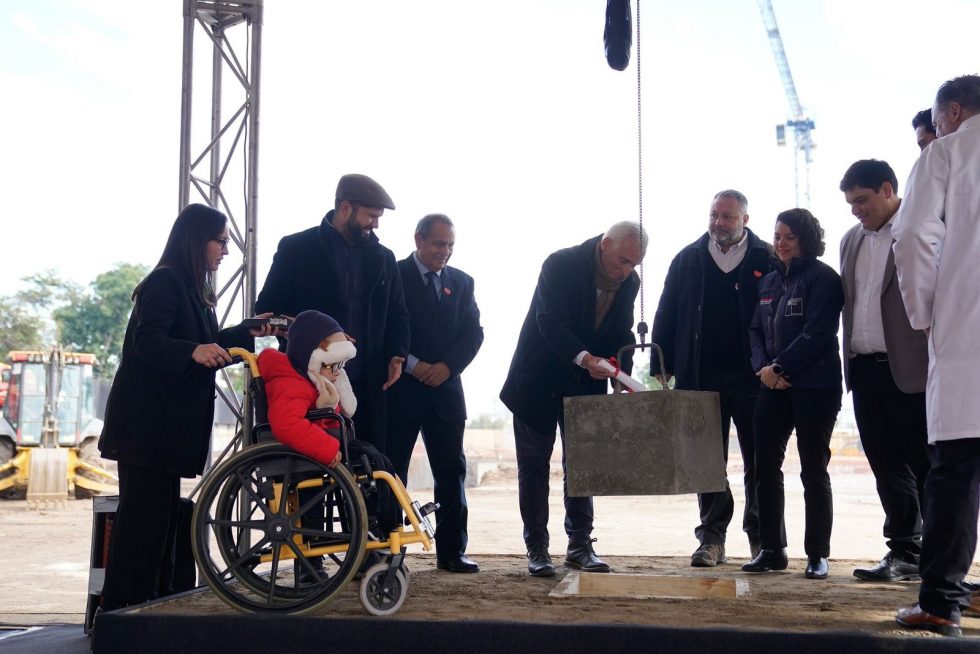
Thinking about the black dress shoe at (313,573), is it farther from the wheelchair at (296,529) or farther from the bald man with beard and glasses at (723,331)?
the bald man with beard and glasses at (723,331)

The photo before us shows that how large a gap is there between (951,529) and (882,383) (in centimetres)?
115

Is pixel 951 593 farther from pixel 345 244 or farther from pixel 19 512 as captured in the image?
pixel 19 512

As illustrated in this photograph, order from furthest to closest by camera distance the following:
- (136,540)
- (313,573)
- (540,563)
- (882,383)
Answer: (540,563) → (882,383) → (136,540) → (313,573)

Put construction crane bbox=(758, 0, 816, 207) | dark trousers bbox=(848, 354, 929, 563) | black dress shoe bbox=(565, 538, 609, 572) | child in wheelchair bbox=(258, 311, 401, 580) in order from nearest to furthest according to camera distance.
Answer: child in wheelchair bbox=(258, 311, 401, 580) < dark trousers bbox=(848, 354, 929, 563) < black dress shoe bbox=(565, 538, 609, 572) < construction crane bbox=(758, 0, 816, 207)

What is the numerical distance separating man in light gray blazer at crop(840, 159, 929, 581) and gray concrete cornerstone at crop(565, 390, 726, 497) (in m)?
0.60

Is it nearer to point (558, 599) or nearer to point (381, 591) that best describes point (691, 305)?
point (558, 599)

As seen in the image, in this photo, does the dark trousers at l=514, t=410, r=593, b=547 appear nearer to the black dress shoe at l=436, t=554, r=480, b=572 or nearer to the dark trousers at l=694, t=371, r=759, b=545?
the black dress shoe at l=436, t=554, r=480, b=572

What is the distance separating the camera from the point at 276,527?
2.90m

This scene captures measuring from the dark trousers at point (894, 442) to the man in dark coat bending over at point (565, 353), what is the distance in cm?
91

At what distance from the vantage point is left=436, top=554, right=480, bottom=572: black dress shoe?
401 cm

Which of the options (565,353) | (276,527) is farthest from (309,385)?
(565,353)

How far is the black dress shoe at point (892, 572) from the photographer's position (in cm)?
370

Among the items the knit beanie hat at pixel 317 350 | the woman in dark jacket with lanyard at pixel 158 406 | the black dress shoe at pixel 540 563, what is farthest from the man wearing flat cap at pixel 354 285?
the black dress shoe at pixel 540 563

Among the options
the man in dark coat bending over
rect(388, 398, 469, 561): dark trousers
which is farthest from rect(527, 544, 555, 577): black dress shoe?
rect(388, 398, 469, 561): dark trousers
